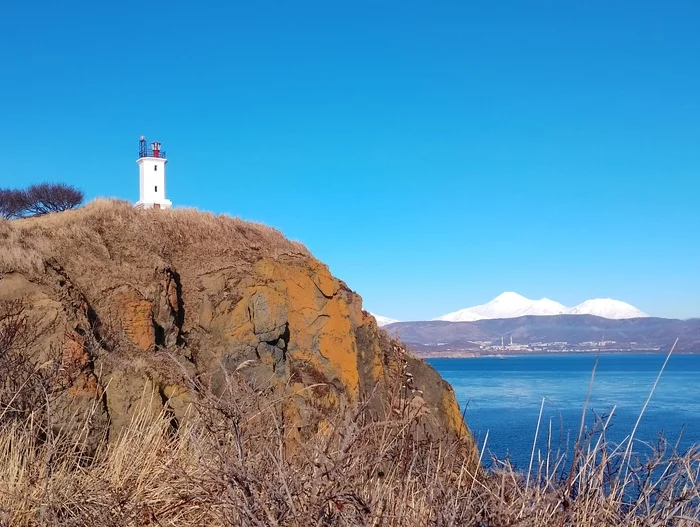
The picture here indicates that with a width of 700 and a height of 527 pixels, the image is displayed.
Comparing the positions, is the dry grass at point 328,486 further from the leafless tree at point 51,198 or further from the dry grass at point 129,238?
the leafless tree at point 51,198

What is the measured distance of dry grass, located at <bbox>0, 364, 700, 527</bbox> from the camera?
286 centimetres

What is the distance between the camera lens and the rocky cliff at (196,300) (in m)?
14.4

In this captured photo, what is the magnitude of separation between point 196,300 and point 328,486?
17660 mm

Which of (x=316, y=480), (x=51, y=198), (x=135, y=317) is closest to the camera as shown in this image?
(x=316, y=480)

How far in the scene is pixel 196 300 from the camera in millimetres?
19922

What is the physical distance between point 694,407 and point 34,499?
48672 millimetres

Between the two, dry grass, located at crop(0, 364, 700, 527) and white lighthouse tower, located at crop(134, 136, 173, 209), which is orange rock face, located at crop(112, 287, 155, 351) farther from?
white lighthouse tower, located at crop(134, 136, 173, 209)

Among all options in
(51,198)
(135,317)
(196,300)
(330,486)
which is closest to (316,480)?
(330,486)

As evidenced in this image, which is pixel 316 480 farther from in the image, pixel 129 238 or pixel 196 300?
pixel 129 238

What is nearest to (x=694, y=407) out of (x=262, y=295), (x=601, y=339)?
(x=262, y=295)

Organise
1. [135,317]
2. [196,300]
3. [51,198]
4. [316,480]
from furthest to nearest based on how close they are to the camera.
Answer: [51,198], [196,300], [135,317], [316,480]

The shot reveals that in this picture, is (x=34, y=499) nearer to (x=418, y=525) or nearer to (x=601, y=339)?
(x=418, y=525)

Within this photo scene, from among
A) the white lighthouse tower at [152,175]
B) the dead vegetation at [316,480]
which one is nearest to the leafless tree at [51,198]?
the white lighthouse tower at [152,175]

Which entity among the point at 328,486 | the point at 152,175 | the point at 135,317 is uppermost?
the point at 152,175
